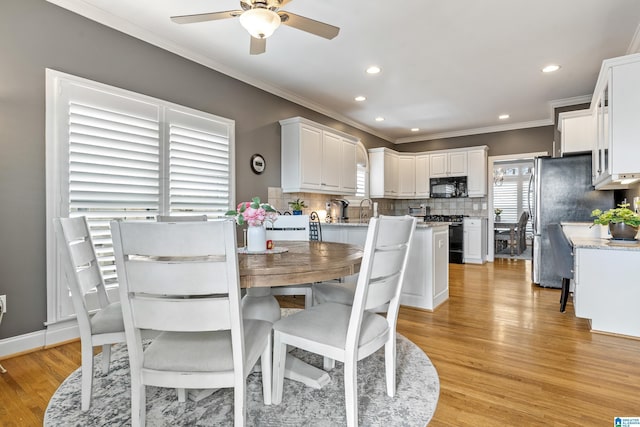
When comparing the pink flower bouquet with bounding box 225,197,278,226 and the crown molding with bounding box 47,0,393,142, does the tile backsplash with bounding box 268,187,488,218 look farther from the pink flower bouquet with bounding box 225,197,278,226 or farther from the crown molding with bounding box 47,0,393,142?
the pink flower bouquet with bounding box 225,197,278,226

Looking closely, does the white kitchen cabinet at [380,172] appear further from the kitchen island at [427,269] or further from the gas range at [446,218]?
the kitchen island at [427,269]

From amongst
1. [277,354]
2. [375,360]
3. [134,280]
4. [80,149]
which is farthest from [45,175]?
[375,360]

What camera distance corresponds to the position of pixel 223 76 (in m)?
3.84

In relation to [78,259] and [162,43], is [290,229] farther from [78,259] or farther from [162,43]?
[162,43]

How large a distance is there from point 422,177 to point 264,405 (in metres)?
6.28

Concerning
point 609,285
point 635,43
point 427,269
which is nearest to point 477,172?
point 635,43

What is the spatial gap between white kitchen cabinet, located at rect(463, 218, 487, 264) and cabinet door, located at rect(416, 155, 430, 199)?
1051 mm

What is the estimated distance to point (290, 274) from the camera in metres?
1.48

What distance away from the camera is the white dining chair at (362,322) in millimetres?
1476

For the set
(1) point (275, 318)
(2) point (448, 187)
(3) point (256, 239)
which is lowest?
(1) point (275, 318)

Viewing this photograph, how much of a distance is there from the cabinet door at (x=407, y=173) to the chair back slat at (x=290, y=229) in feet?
15.3

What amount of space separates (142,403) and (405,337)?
77.1 inches

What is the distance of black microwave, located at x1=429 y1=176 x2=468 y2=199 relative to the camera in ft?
22.3

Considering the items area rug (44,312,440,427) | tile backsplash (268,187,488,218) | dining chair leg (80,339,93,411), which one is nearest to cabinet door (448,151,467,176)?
tile backsplash (268,187,488,218)
